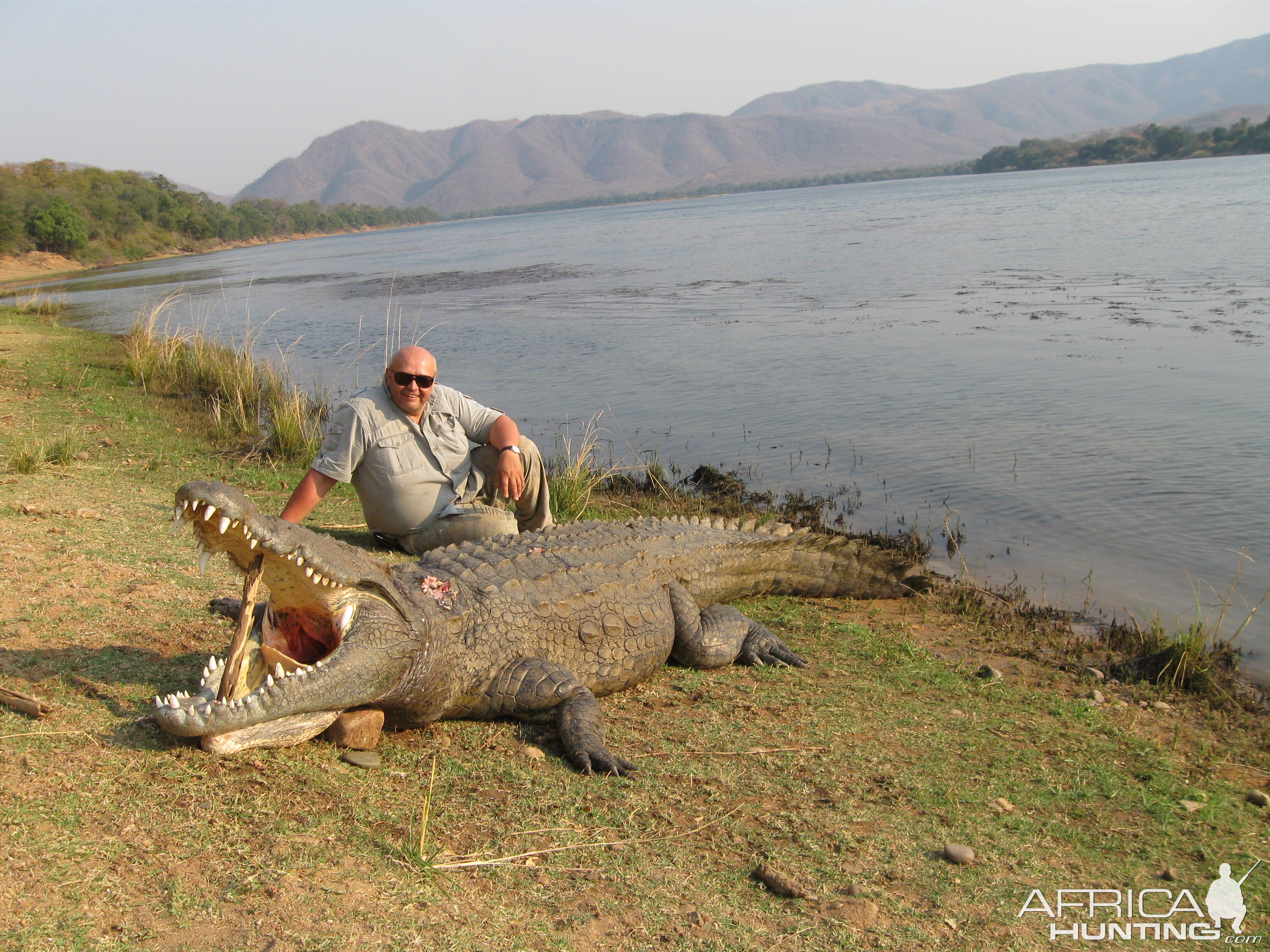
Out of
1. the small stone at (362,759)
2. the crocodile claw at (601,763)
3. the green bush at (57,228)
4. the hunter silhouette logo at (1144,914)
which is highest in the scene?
the green bush at (57,228)

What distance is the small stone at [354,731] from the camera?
10.4 feet

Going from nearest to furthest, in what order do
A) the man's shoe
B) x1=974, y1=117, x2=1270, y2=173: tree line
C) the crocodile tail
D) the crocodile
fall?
1. the crocodile
2. the crocodile tail
3. the man's shoe
4. x1=974, y1=117, x2=1270, y2=173: tree line

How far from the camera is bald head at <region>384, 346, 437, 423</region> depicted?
4926mm

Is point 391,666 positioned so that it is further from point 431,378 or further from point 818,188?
point 818,188

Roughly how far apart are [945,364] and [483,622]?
34.2ft

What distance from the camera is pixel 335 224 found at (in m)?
115

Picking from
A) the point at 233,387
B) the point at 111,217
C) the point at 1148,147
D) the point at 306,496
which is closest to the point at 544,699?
the point at 306,496

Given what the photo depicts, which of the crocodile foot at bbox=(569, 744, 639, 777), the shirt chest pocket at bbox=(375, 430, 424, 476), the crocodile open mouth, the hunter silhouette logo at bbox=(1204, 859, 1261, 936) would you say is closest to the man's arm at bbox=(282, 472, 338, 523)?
the shirt chest pocket at bbox=(375, 430, 424, 476)

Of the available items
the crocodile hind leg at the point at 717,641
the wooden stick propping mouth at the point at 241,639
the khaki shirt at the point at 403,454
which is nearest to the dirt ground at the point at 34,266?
the khaki shirt at the point at 403,454

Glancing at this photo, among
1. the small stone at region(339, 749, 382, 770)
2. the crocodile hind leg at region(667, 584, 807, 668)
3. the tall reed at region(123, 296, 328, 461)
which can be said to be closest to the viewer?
the small stone at region(339, 749, 382, 770)

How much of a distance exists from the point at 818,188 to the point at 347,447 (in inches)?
4789

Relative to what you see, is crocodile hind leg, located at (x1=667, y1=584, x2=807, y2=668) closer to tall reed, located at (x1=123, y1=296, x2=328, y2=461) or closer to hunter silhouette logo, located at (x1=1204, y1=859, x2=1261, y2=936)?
hunter silhouette logo, located at (x1=1204, y1=859, x2=1261, y2=936)

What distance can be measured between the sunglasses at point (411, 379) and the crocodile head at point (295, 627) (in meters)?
1.75

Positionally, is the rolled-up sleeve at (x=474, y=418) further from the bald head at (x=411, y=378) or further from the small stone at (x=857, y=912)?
the small stone at (x=857, y=912)
